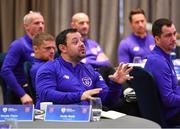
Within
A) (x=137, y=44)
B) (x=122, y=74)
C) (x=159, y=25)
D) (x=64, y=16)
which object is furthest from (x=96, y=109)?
(x=64, y=16)

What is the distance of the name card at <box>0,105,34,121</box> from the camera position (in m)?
2.40

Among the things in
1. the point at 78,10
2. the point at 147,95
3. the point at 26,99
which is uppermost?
the point at 78,10

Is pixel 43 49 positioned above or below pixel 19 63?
above

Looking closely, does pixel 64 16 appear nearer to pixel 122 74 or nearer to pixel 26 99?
pixel 26 99

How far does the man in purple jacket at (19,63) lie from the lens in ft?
13.9

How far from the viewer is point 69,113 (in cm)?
238

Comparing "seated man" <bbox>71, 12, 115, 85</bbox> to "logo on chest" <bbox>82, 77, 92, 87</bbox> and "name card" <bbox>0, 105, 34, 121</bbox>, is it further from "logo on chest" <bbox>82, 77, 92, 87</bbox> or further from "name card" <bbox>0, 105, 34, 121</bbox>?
"name card" <bbox>0, 105, 34, 121</bbox>

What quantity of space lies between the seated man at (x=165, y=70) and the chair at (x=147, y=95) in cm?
8

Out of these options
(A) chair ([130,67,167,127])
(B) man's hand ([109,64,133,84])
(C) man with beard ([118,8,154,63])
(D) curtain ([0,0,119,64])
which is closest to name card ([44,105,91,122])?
(B) man's hand ([109,64,133,84])

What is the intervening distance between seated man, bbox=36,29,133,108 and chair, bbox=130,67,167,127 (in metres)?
0.10

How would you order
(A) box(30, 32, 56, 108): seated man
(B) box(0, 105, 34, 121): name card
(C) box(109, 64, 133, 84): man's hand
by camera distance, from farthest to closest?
1. (A) box(30, 32, 56, 108): seated man
2. (C) box(109, 64, 133, 84): man's hand
3. (B) box(0, 105, 34, 121): name card

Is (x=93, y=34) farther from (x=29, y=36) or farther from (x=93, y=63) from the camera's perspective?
(x=29, y=36)

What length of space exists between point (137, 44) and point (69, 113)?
9.39 feet

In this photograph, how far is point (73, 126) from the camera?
2289 mm
